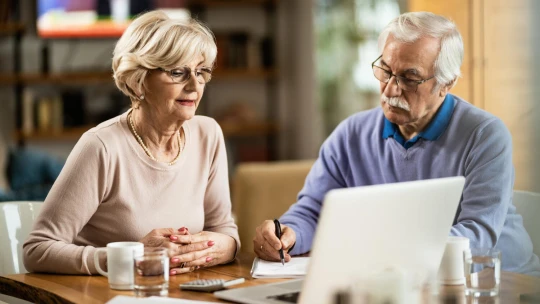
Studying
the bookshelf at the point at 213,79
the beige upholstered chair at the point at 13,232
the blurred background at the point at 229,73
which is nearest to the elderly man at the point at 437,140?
the beige upholstered chair at the point at 13,232

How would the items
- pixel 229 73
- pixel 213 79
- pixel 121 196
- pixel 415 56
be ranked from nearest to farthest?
1. pixel 121 196
2. pixel 415 56
3. pixel 229 73
4. pixel 213 79

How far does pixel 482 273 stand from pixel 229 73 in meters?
4.88

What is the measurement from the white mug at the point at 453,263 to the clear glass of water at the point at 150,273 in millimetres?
573

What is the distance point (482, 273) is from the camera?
58.7 inches

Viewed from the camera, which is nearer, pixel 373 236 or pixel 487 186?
pixel 373 236

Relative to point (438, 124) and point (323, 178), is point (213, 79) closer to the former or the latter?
point (323, 178)

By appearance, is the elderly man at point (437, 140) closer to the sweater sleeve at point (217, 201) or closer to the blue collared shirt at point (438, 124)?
the blue collared shirt at point (438, 124)

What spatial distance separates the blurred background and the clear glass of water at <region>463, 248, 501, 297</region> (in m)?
3.82

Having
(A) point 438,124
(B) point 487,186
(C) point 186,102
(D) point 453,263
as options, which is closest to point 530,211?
(B) point 487,186

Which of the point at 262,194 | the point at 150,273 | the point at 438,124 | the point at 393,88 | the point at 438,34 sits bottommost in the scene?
the point at 262,194

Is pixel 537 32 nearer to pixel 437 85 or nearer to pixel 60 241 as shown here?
pixel 437 85

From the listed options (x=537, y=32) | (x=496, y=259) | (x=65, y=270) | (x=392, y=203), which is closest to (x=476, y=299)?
(x=496, y=259)

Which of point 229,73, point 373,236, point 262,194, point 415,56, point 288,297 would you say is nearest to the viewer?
point 373,236

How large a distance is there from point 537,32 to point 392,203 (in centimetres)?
155
